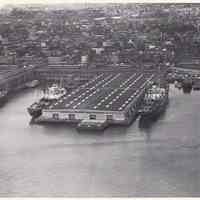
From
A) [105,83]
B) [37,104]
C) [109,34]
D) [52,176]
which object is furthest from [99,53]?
[52,176]

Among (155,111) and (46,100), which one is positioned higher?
(155,111)

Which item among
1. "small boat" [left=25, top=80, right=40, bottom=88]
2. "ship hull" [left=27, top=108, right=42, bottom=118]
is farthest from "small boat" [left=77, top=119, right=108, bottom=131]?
"small boat" [left=25, top=80, right=40, bottom=88]

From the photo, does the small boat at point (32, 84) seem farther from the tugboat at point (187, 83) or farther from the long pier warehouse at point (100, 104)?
the tugboat at point (187, 83)

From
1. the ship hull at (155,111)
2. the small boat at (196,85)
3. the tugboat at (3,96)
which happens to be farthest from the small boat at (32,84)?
the ship hull at (155,111)

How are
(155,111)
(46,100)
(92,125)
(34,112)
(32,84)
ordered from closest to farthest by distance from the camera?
(92,125) < (155,111) < (34,112) < (46,100) < (32,84)

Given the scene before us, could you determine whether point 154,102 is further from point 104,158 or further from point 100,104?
point 104,158

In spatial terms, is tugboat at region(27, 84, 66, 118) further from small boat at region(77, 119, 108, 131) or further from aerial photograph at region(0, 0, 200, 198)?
small boat at region(77, 119, 108, 131)

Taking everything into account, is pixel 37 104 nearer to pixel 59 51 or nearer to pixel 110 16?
pixel 110 16

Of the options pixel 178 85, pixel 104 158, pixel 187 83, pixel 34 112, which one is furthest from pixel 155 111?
pixel 178 85
